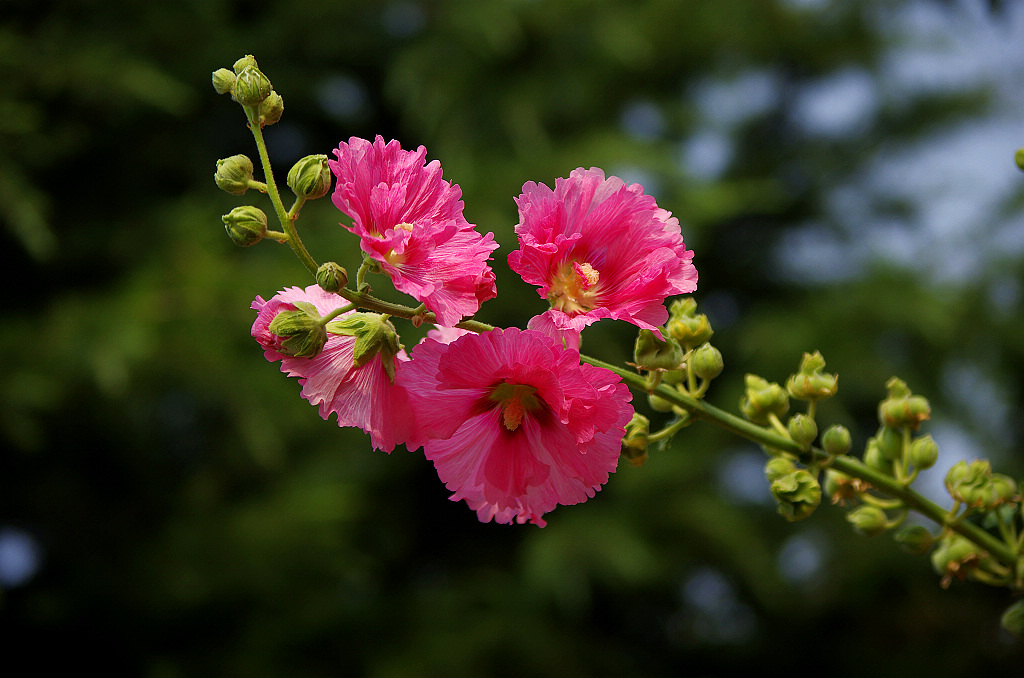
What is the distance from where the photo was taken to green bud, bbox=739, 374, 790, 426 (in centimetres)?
43

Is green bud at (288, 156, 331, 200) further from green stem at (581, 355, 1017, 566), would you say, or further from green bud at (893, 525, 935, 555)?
green bud at (893, 525, 935, 555)

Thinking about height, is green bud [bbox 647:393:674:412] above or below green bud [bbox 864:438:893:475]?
above

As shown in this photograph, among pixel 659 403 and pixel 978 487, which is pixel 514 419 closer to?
pixel 659 403

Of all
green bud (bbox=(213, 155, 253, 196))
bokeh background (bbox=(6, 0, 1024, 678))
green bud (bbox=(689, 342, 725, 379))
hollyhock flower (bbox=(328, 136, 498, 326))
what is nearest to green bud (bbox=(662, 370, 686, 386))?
green bud (bbox=(689, 342, 725, 379))

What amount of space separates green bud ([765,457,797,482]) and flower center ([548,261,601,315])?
14 centimetres

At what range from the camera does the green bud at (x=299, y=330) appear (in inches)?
13.1

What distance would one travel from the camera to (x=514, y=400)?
371mm

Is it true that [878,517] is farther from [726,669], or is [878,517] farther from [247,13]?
[247,13]

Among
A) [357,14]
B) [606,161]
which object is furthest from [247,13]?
[606,161]

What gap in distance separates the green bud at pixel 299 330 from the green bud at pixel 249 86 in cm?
9

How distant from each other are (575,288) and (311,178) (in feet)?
0.39

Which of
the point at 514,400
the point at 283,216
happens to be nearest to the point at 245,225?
the point at 283,216

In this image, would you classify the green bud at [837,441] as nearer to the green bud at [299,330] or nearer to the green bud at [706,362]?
the green bud at [706,362]

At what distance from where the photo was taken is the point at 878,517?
47 centimetres
